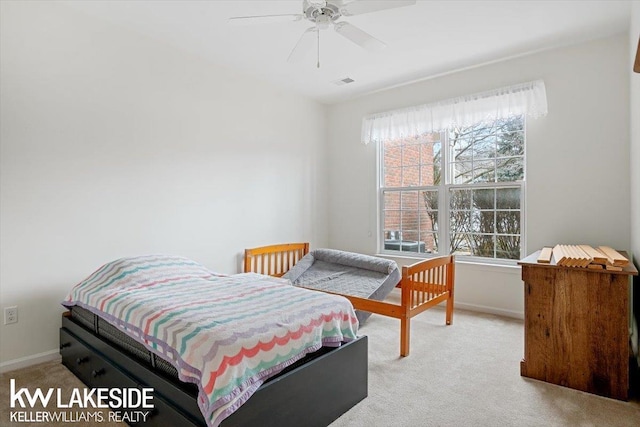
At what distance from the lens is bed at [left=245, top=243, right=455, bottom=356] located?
2858 mm

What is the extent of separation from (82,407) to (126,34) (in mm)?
Result: 2815

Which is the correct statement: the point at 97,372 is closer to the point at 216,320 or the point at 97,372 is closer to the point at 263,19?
the point at 216,320

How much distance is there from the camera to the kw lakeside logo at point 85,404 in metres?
1.80

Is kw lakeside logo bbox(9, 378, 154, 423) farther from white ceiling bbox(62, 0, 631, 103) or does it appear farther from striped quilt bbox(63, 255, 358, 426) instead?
white ceiling bbox(62, 0, 631, 103)

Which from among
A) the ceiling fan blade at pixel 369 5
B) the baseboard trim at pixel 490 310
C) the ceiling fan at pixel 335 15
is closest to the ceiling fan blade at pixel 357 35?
the ceiling fan at pixel 335 15

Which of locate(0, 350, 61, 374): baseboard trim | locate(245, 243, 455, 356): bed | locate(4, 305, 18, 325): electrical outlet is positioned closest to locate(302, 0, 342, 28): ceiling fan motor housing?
locate(245, 243, 455, 356): bed

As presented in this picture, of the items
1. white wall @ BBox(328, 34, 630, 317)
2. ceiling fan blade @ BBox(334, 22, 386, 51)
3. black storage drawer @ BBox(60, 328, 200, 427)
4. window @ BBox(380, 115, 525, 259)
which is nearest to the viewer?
black storage drawer @ BBox(60, 328, 200, 427)

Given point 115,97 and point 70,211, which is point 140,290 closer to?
point 70,211

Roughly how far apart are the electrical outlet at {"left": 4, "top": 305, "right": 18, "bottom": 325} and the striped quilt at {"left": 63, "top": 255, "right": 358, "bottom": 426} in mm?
296

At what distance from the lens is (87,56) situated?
2.83 metres

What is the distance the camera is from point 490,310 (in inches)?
149

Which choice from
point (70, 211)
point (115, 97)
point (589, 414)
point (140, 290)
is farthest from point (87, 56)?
point (589, 414)

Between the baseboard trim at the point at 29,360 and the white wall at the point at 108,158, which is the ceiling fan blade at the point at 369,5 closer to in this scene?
the white wall at the point at 108,158

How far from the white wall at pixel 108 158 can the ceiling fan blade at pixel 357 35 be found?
183 cm
